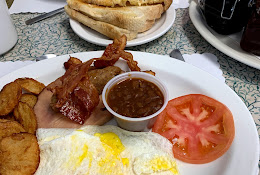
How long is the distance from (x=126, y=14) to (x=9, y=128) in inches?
66.2

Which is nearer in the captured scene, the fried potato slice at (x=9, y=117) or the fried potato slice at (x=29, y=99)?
the fried potato slice at (x=9, y=117)

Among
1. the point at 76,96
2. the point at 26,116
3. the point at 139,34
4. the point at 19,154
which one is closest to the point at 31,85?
the point at 26,116

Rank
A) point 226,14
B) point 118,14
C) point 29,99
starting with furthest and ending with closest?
point 118,14, point 226,14, point 29,99

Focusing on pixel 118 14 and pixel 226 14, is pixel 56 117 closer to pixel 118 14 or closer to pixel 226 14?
pixel 118 14

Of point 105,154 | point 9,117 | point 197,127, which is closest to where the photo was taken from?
point 105,154

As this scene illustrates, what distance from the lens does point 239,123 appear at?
1.74 meters

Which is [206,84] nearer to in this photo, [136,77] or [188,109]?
[188,109]

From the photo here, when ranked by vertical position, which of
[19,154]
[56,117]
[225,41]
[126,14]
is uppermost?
[126,14]

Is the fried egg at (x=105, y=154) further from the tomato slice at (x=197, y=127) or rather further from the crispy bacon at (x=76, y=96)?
the crispy bacon at (x=76, y=96)

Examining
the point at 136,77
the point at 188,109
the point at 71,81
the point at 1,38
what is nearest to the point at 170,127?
the point at 188,109

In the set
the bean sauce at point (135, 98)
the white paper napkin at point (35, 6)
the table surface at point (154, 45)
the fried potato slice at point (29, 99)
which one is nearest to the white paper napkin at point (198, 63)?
Result: the table surface at point (154, 45)

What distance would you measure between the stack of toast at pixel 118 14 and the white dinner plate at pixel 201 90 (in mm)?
426

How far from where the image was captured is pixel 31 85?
2.05 m

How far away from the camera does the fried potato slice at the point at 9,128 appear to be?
162cm
